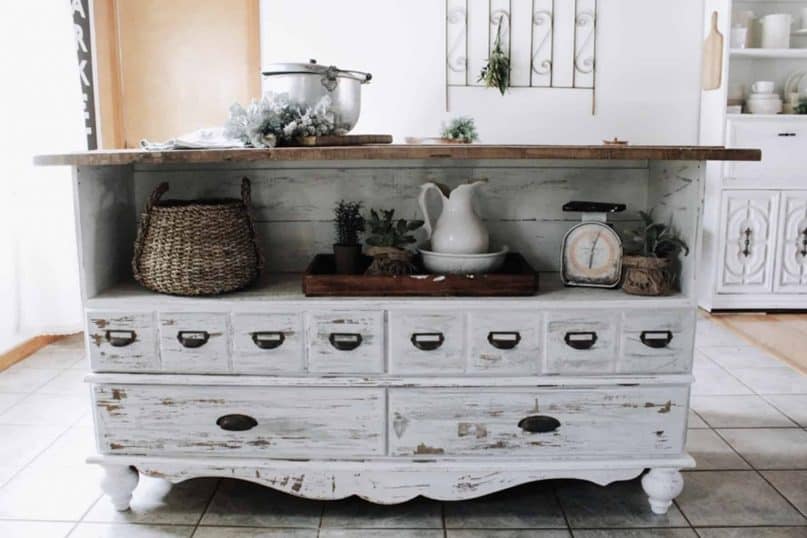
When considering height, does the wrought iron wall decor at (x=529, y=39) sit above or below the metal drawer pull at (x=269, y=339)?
above

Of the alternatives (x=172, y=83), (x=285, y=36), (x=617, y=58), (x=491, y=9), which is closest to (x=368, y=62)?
(x=285, y=36)

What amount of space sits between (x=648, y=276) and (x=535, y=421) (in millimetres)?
465

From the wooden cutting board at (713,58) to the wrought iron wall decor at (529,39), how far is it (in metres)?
0.66

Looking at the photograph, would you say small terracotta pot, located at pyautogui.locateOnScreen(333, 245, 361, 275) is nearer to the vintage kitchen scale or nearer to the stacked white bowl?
the vintage kitchen scale

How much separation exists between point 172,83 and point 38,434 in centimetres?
240

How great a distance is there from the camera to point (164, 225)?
1.84 meters

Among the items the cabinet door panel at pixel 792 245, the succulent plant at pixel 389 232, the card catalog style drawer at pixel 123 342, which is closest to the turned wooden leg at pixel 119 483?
the card catalog style drawer at pixel 123 342

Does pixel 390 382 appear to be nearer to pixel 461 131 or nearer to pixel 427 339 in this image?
pixel 427 339

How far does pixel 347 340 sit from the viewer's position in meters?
1.80

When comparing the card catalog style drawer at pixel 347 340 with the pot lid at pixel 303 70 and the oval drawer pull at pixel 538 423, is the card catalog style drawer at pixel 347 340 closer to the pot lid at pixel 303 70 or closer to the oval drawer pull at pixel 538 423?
the oval drawer pull at pixel 538 423

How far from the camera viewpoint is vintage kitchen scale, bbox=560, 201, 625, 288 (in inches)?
75.4

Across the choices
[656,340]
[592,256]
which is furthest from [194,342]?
[656,340]

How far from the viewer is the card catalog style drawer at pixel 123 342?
1.82 metres

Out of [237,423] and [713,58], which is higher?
[713,58]
